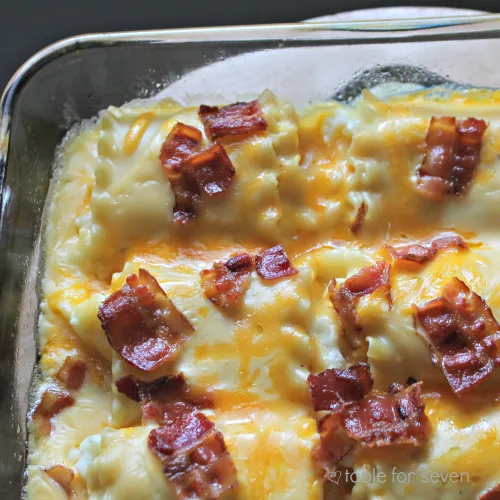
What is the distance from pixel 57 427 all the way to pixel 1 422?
0.18 meters

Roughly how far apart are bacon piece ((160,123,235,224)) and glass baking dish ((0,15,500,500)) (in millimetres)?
509

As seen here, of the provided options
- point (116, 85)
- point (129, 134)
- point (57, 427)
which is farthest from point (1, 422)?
point (116, 85)

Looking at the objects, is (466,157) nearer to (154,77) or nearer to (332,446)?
(332,446)

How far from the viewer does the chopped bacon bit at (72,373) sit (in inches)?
81.1

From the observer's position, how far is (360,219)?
204cm

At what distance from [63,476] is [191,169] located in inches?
40.3

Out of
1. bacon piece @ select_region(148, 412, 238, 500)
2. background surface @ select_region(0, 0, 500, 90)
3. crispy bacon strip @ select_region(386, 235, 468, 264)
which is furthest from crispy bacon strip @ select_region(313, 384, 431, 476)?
background surface @ select_region(0, 0, 500, 90)

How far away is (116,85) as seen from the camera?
245cm

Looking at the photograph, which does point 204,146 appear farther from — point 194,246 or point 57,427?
point 57,427

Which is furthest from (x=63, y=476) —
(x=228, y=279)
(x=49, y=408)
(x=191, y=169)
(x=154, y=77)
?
(x=154, y=77)

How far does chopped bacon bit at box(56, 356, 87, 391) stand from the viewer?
6.76 ft

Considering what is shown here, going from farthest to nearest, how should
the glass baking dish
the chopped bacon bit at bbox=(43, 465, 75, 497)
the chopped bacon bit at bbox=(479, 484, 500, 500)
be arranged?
1. the glass baking dish
2. the chopped bacon bit at bbox=(43, 465, 75, 497)
3. the chopped bacon bit at bbox=(479, 484, 500, 500)

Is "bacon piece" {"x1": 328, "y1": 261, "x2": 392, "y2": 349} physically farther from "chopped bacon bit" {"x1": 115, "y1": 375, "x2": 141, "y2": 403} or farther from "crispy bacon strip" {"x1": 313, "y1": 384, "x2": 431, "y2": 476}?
"chopped bacon bit" {"x1": 115, "y1": 375, "x2": 141, "y2": 403}

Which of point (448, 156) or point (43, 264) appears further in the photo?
point (43, 264)
